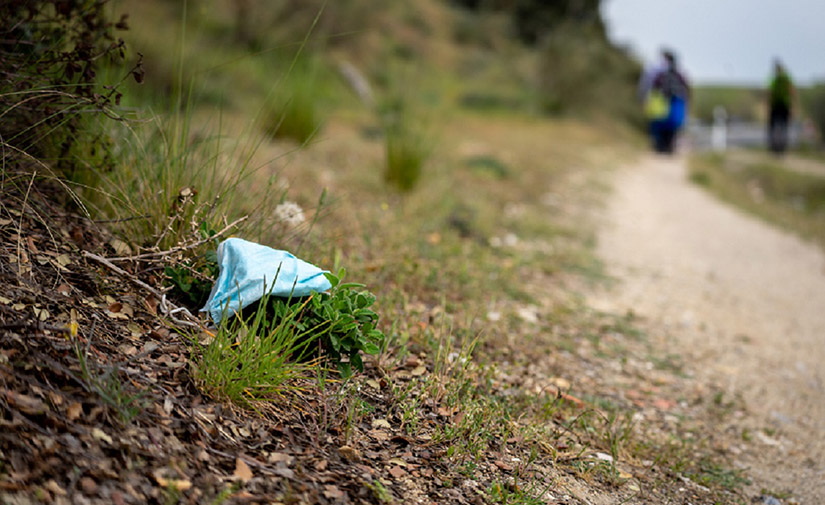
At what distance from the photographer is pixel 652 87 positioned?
11141mm

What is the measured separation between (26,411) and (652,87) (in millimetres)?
11345

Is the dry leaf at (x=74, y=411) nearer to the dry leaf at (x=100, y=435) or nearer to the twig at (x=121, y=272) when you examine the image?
the dry leaf at (x=100, y=435)

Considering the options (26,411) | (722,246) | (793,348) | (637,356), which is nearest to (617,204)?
(722,246)

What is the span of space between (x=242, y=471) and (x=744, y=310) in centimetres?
377

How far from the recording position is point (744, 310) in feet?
14.0

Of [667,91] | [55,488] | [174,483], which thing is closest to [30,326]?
[55,488]

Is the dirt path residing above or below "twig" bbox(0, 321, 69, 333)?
below

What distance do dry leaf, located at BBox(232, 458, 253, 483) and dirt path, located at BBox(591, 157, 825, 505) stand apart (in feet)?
5.76

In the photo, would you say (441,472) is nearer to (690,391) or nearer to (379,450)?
(379,450)

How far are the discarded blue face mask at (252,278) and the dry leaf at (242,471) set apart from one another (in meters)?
0.48

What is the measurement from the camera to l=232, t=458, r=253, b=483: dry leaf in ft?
4.95

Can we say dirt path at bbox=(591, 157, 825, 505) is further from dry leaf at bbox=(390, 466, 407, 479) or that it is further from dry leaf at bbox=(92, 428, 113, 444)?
dry leaf at bbox=(92, 428, 113, 444)

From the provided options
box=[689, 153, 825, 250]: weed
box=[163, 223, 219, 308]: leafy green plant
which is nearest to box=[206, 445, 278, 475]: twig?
box=[163, 223, 219, 308]: leafy green plant

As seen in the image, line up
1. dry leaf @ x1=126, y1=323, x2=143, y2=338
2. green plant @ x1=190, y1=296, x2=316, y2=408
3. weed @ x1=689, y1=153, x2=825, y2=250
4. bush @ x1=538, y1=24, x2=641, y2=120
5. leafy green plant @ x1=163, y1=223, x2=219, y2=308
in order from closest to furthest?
green plant @ x1=190, y1=296, x2=316, y2=408 < dry leaf @ x1=126, y1=323, x2=143, y2=338 < leafy green plant @ x1=163, y1=223, x2=219, y2=308 < weed @ x1=689, y1=153, x2=825, y2=250 < bush @ x1=538, y1=24, x2=641, y2=120
